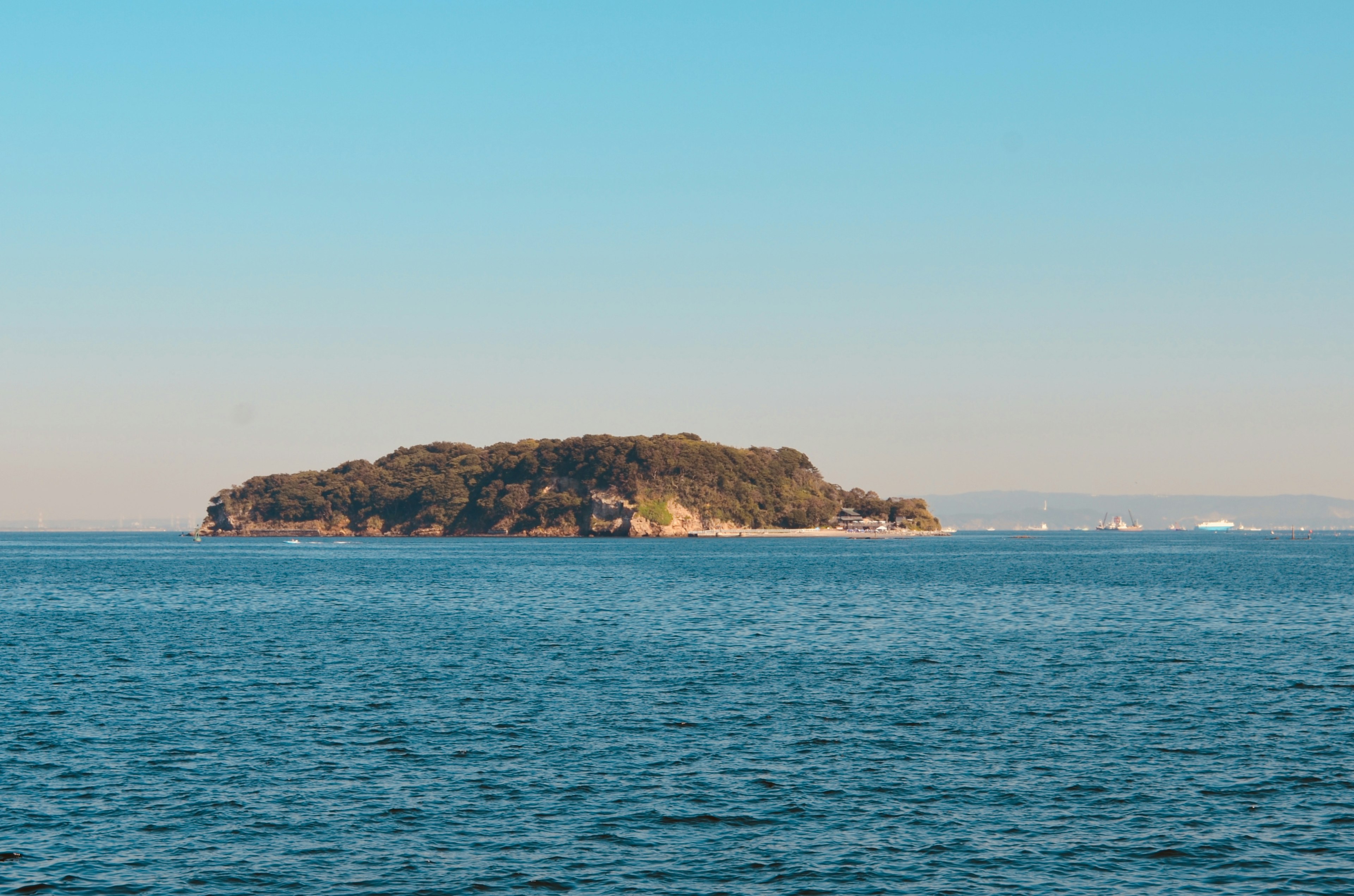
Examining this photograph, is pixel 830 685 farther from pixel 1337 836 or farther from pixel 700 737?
pixel 1337 836

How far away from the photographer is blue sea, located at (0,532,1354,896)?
22.5 metres

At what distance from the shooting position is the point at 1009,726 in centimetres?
3631

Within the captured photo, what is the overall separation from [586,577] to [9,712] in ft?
295

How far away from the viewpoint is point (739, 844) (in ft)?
78.5

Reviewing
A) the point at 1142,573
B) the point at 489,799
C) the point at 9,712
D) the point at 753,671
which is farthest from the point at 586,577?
the point at 489,799

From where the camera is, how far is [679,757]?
31906 mm

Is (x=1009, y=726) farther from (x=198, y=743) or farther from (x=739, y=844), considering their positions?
(x=198, y=743)

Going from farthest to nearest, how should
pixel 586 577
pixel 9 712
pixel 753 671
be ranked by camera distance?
pixel 586 577
pixel 753 671
pixel 9 712

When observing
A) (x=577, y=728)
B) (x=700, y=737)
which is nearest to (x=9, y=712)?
(x=577, y=728)

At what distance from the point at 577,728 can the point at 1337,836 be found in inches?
803

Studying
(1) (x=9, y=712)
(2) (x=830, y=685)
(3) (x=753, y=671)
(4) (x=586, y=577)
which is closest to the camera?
(1) (x=9, y=712)

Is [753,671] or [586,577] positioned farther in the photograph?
[586,577]

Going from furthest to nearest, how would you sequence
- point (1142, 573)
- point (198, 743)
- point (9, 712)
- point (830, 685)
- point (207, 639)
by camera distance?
point (1142, 573)
point (207, 639)
point (830, 685)
point (9, 712)
point (198, 743)

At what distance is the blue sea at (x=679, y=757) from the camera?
74.0 ft
